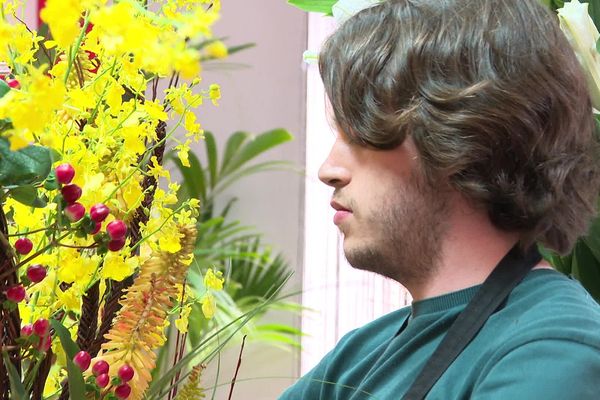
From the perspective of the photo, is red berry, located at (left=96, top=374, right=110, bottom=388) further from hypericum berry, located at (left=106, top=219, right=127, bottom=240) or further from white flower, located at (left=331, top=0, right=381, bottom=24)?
white flower, located at (left=331, top=0, right=381, bottom=24)

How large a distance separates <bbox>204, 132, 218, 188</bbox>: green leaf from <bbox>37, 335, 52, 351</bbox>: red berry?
2620mm

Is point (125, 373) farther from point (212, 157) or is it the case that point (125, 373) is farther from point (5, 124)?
point (212, 157)

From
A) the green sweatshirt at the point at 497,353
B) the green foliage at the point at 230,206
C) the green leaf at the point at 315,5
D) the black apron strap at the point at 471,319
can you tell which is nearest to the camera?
the green sweatshirt at the point at 497,353

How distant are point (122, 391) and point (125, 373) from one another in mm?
11

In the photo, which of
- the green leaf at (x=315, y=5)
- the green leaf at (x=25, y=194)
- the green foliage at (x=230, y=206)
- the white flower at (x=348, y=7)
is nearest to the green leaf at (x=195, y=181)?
the green foliage at (x=230, y=206)

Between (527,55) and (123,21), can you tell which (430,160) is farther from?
(123,21)

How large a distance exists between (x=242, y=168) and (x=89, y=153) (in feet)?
9.24

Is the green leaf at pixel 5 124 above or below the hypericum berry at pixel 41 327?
above

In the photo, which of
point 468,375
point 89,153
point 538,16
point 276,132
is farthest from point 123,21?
point 276,132

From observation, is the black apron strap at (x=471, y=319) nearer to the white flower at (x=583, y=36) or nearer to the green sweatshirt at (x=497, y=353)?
the green sweatshirt at (x=497, y=353)

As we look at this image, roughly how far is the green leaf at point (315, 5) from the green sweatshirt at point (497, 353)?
382mm

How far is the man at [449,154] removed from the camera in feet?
2.94

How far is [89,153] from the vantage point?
0.54 m

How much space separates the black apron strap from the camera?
33.2 inches
